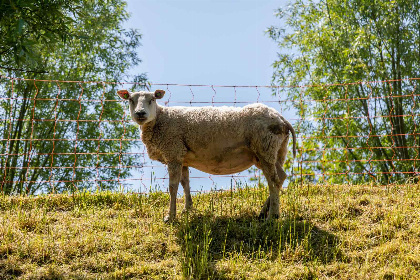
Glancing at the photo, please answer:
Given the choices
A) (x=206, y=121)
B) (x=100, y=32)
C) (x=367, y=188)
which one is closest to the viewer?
(x=206, y=121)

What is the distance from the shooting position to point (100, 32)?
59.7ft

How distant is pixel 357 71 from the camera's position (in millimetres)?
16594

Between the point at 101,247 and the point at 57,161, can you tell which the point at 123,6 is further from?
the point at 101,247

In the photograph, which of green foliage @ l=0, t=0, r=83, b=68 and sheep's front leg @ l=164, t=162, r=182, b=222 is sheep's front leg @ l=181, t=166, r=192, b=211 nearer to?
sheep's front leg @ l=164, t=162, r=182, b=222

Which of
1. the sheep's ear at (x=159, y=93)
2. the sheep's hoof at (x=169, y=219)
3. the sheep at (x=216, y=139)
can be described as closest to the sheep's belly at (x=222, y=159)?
the sheep at (x=216, y=139)

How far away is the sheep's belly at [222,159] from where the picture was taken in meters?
6.78

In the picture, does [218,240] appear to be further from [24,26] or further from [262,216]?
[24,26]

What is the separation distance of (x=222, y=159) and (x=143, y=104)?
151cm

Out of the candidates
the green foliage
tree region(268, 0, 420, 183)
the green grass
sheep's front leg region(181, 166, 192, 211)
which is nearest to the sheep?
sheep's front leg region(181, 166, 192, 211)

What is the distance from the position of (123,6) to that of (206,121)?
15.6 m

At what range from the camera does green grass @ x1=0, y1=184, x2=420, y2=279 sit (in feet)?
17.8

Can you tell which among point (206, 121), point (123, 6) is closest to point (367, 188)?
point (206, 121)

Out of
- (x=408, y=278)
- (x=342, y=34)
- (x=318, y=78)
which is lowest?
(x=408, y=278)

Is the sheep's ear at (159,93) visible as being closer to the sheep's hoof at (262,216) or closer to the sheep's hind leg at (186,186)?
the sheep's hind leg at (186,186)
